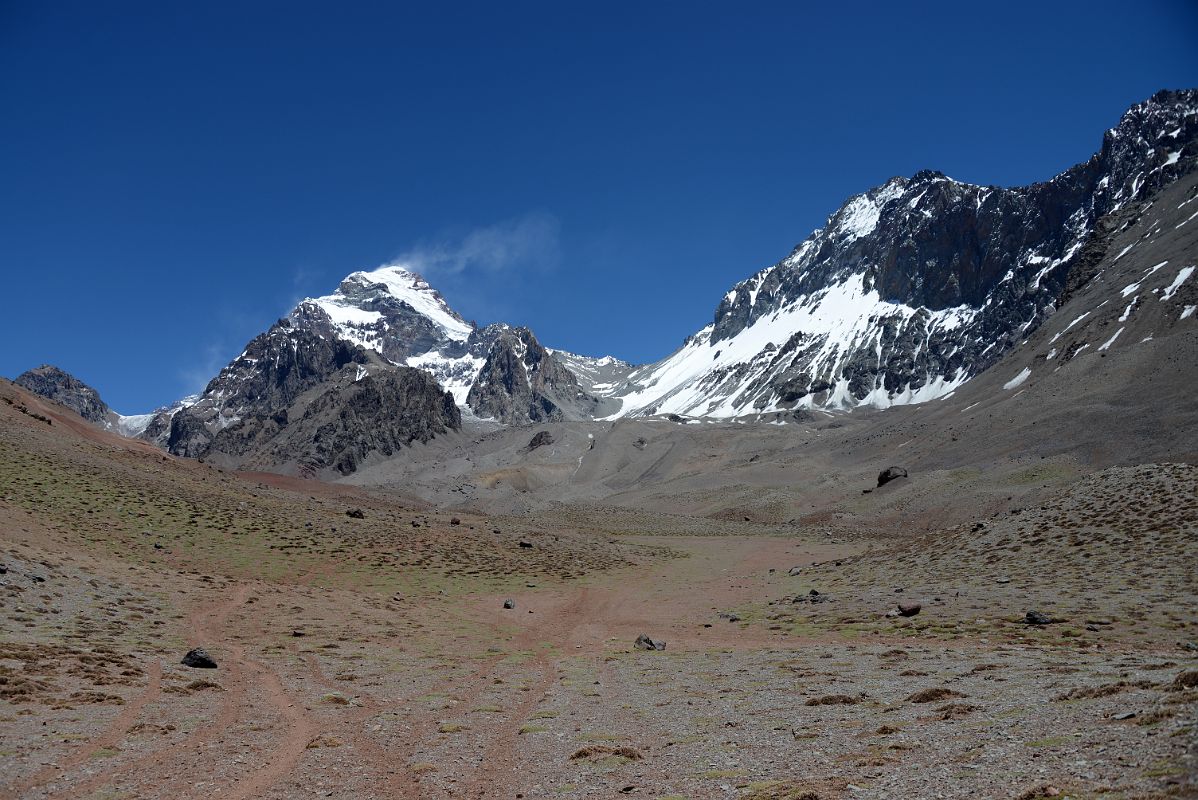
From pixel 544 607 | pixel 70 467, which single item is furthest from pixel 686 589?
pixel 70 467

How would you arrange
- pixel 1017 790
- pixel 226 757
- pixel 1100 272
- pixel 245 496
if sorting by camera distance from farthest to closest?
pixel 1100 272 → pixel 245 496 → pixel 226 757 → pixel 1017 790

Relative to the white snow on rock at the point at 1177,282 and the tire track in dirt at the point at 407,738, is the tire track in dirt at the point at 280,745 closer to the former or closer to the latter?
the tire track in dirt at the point at 407,738

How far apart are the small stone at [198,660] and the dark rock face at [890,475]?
92.4 meters

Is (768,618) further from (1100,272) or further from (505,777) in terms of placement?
(1100,272)

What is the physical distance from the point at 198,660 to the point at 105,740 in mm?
7524

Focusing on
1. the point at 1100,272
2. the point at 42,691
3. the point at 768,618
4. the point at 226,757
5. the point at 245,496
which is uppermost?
the point at 1100,272

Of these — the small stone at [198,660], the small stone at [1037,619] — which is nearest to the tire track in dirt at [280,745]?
the small stone at [198,660]

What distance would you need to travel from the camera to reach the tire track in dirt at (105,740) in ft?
44.7

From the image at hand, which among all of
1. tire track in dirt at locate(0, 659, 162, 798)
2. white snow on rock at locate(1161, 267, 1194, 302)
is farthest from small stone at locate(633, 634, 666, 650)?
white snow on rock at locate(1161, 267, 1194, 302)

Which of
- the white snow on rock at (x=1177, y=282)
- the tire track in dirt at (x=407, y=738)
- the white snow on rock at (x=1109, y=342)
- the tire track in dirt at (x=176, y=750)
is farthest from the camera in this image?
the white snow on rock at (x=1177, y=282)

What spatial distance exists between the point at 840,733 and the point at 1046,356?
511ft

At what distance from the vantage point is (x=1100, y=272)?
579ft

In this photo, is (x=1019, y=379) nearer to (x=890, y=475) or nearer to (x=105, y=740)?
(x=890, y=475)

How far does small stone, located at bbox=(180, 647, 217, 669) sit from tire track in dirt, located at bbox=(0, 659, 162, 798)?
1150 mm
